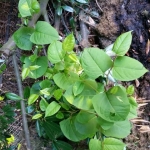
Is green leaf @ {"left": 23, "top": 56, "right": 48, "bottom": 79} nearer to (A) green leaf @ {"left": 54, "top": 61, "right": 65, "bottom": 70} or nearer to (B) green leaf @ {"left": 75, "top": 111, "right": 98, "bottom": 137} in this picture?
(A) green leaf @ {"left": 54, "top": 61, "right": 65, "bottom": 70}

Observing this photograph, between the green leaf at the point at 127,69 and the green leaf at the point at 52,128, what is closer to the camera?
the green leaf at the point at 127,69

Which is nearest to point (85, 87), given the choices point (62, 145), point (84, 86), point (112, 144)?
point (84, 86)

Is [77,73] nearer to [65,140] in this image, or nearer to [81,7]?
[65,140]

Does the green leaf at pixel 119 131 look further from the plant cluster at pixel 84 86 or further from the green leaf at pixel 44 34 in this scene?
the green leaf at pixel 44 34

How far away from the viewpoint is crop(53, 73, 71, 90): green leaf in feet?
3.49

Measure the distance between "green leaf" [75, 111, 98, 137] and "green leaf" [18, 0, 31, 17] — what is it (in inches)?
19.0

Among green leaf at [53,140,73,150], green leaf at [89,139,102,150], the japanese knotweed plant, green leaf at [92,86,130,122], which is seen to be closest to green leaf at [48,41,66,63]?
the japanese knotweed plant

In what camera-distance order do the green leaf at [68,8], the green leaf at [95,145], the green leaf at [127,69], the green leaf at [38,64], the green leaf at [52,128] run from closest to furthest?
the green leaf at [127,69]
the green leaf at [95,145]
the green leaf at [38,64]
the green leaf at [52,128]
the green leaf at [68,8]

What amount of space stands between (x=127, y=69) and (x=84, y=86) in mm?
195

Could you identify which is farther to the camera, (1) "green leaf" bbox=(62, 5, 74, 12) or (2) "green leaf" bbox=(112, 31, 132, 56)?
(1) "green leaf" bbox=(62, 5, 74, 12)

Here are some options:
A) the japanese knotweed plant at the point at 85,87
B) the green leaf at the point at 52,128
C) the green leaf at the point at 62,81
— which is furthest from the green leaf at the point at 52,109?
the green leaf at the point at 52,128

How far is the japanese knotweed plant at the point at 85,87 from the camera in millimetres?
937

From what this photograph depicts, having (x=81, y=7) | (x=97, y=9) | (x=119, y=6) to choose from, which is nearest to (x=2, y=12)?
(x=81, y=7)

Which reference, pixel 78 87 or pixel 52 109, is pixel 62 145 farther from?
pixel 78 87
